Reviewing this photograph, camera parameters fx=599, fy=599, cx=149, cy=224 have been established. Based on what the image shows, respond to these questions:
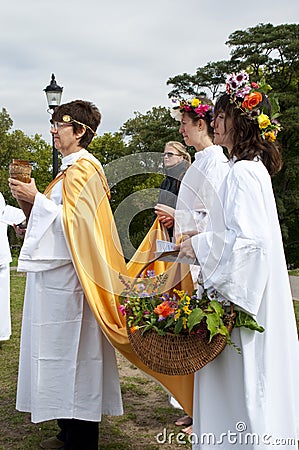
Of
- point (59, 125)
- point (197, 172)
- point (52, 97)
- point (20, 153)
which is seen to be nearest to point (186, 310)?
point (197, 172)

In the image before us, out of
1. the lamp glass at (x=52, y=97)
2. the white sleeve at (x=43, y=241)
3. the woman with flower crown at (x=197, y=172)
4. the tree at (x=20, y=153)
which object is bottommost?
the white sleeve at (x=43, y=241)

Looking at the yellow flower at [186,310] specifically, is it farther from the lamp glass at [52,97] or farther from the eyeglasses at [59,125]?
the lamp glass at [52,97]

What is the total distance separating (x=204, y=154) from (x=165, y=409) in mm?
2187

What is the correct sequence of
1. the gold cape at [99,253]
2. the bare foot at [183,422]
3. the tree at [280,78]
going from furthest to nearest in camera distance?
the tree at [280,78], the bare foot at [183,422], the gold cape at [99,253]

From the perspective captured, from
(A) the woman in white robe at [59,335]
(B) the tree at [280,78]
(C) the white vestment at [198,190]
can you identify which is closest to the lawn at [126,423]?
(A) the woman in white robe at [59,335]

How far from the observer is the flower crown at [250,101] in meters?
3.19

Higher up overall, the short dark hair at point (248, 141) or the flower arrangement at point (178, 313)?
the short dark hair at point (248, 141)

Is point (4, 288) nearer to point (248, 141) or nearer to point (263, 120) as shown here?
point (248, 141)

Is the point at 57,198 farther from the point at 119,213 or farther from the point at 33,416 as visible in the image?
the point at 33,416

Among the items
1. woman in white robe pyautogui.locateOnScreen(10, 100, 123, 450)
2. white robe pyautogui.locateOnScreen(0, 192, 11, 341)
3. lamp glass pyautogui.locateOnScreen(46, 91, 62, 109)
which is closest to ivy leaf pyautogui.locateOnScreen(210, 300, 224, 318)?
woman in white robe pyautogui.locateOnScreen(10, 100, 123, 450)

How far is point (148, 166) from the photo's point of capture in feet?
10.3

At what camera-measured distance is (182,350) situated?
9.85ft

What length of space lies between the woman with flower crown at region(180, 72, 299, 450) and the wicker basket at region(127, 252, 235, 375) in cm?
17

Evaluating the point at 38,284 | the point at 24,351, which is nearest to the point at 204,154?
the point at 38,284
